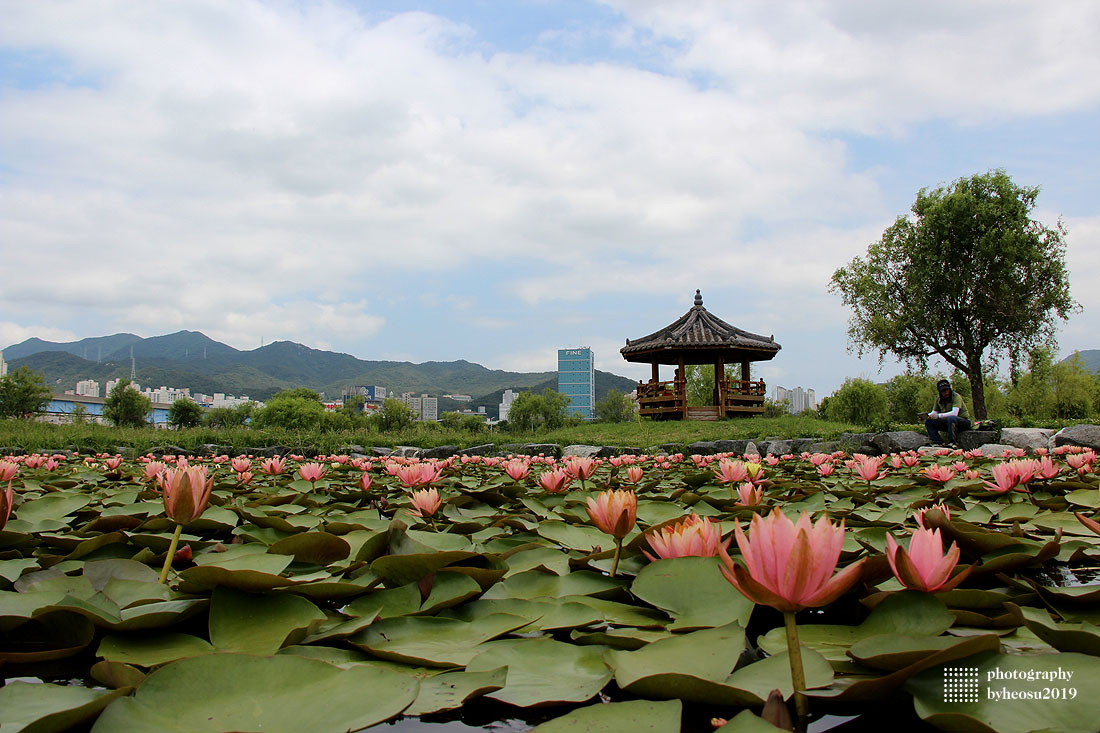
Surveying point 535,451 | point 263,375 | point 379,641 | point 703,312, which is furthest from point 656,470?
point 263,375

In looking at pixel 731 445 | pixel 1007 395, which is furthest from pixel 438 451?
pixel 1007 395

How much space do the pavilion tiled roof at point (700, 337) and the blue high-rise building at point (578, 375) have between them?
446ft

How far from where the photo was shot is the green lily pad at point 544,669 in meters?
0.67

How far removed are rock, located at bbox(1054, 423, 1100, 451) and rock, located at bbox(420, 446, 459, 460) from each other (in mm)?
8388

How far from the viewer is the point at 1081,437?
25.7 feet

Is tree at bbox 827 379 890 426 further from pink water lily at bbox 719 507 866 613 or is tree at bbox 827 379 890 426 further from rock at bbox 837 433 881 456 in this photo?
pink water lily at bbox 719 507 866 613

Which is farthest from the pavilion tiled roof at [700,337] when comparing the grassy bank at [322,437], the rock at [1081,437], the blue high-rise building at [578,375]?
the blue high-rise building at [578,375]

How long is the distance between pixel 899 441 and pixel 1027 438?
6.00 feet

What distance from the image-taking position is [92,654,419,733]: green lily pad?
0.59m

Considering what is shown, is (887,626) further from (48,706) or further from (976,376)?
(976,376)

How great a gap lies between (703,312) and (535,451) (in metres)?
9.73

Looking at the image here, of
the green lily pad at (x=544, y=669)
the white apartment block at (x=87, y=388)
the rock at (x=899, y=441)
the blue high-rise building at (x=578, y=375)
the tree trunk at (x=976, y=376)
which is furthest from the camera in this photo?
the blue high-rise building at (x=578, y=375)

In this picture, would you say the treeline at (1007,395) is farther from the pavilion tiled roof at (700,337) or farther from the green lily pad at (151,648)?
the green lily pad at (151,648)

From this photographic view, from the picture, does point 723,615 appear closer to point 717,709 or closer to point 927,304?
point 717,709
